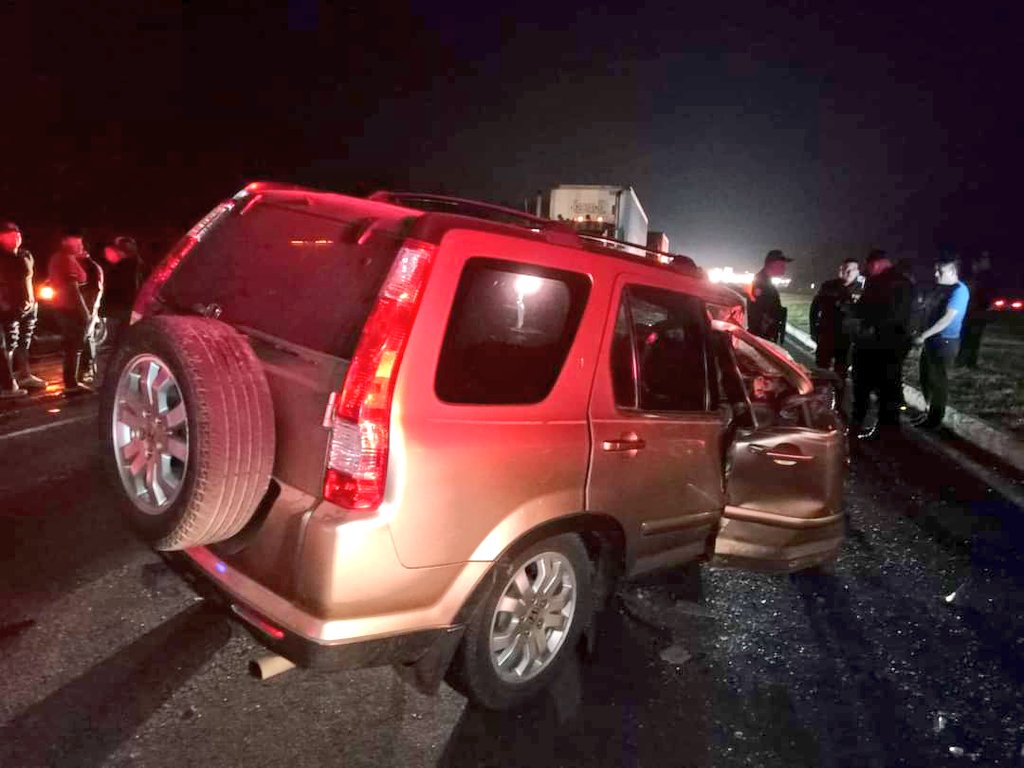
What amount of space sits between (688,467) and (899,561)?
91.6 inches

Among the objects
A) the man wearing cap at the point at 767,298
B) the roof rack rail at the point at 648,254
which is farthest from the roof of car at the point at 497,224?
the man wearing cap at the point at 767,298

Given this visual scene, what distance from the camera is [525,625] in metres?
3.02

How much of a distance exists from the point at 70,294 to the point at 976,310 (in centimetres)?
1279

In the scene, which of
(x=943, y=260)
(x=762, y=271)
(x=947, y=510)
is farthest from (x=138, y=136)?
(x=947, y=510)

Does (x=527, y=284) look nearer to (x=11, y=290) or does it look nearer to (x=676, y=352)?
(x=676, y=352)

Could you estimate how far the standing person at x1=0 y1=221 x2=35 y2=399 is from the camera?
7.40 meters

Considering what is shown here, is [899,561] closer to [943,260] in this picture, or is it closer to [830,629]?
[830,629]

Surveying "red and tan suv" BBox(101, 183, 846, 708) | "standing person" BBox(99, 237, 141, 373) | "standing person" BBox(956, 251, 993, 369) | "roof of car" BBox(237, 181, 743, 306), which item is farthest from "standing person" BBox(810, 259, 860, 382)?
"standing person" BBox(99, 237, 141, 373)

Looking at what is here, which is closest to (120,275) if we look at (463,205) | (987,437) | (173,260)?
(173,260)

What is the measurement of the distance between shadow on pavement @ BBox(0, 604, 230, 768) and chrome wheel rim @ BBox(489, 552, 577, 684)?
1.11 m

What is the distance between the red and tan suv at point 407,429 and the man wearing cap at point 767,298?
637cm

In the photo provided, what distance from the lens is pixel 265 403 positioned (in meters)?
2.49

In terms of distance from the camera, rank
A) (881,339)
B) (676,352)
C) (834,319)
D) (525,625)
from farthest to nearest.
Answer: (834,319), (881,339), (676,352), (525,625)

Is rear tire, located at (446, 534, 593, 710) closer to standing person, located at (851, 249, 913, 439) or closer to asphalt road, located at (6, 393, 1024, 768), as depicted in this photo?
A: asphalt road, located at (6, 393, 1024, 768)
